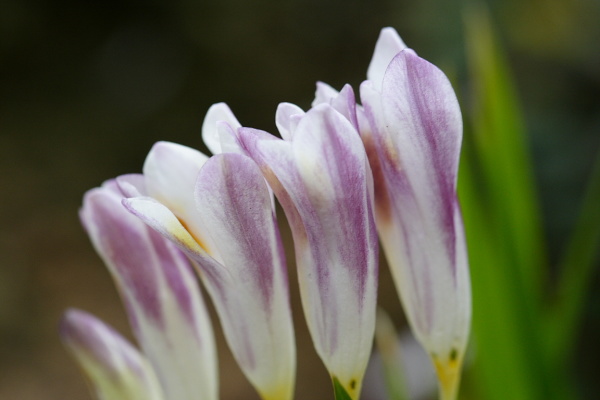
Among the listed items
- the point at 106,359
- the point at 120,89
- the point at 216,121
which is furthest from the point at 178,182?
the point at 120,89

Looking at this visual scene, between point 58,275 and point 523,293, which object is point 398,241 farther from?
point 58,275

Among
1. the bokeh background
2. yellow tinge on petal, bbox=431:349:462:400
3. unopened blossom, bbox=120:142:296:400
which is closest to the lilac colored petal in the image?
unopened blossom, bbox=120:142:296:400

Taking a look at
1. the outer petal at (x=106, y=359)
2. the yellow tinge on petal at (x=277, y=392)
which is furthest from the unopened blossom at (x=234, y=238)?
the outer petal at (x=106, y=359)

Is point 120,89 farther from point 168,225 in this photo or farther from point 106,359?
point 168,225

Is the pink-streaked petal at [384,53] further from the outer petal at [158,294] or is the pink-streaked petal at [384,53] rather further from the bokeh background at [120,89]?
the bokeh background at [120,89]

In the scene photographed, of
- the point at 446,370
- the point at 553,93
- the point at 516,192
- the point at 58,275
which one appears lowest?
the point at 446,370

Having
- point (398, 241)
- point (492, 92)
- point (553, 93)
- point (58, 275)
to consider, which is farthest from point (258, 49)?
point (398, 241)
